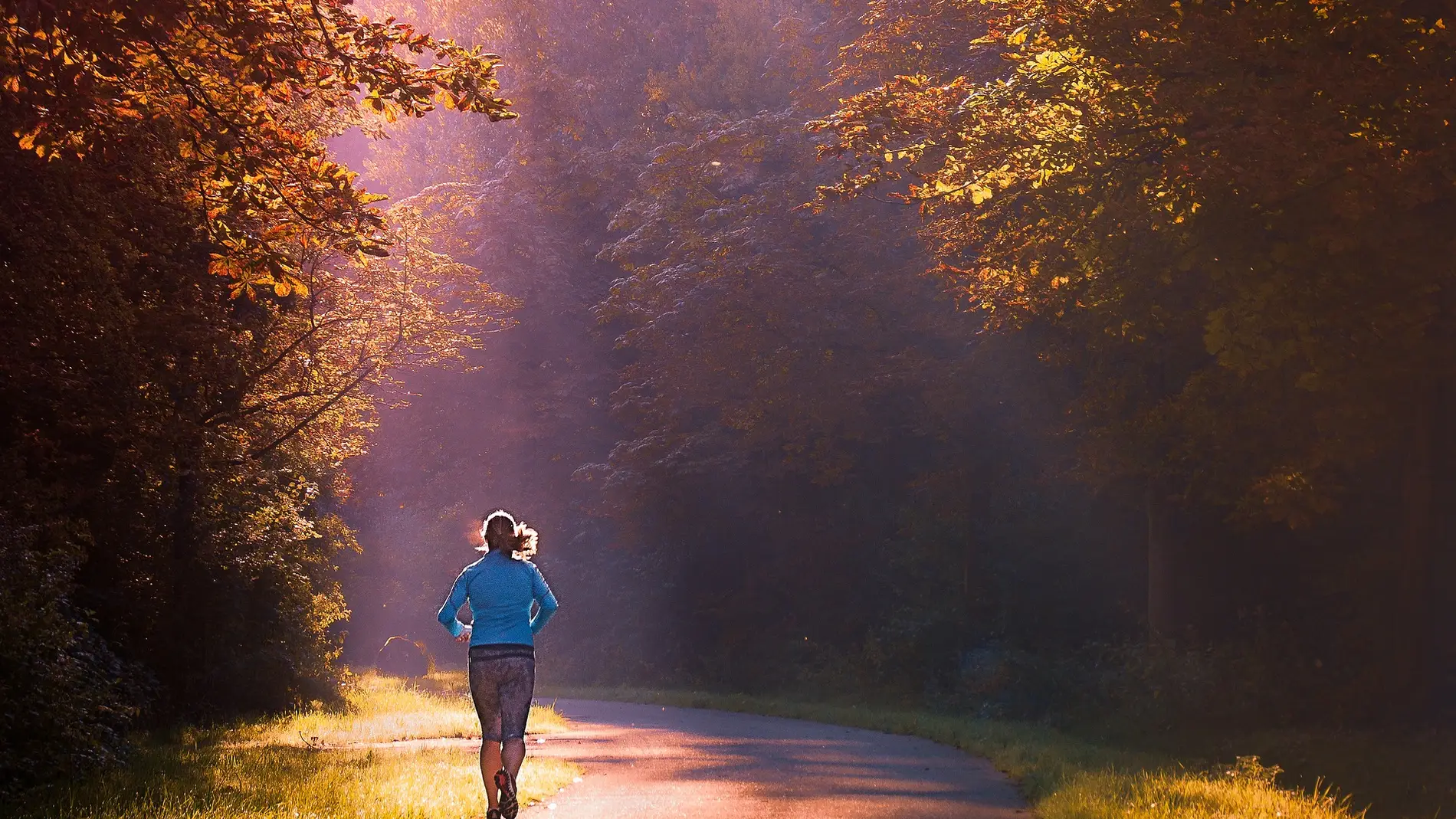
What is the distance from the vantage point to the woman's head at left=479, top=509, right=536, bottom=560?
32.3ft

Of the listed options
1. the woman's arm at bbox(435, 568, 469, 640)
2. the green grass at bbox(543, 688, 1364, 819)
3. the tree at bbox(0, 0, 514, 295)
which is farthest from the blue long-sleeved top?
the green grass at bbox(543, 688, 1364, 819)

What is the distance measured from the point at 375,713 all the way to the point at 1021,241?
42.3ft

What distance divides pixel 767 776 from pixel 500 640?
496 cm

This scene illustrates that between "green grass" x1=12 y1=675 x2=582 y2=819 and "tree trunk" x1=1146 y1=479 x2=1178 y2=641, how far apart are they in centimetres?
1084

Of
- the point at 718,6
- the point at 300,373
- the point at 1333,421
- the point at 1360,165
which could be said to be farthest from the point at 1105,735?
the point at 718,6

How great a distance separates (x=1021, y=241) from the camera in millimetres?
16734

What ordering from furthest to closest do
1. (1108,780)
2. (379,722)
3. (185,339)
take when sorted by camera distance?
(379,722), (185,339), (1108,780)

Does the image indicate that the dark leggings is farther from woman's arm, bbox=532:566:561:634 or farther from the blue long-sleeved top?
woman's arm, bbox=532:566:561:634

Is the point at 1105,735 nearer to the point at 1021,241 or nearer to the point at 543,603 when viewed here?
the point at 1021,241

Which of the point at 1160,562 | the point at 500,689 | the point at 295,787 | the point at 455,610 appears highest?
the point at 1160,562

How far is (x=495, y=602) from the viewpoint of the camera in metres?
9.62

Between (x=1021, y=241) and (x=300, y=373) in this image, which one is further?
(x=300, y=373)

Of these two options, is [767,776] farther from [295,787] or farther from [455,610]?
[455,610]

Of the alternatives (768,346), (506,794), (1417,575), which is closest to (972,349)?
(768,346)
